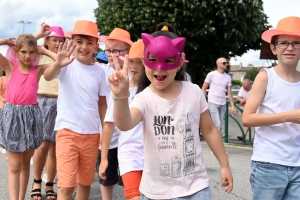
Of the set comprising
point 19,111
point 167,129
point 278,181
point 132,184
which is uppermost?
point 167,129

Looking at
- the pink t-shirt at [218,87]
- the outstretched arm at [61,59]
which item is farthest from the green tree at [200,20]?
the outstretched arm at [61,59]

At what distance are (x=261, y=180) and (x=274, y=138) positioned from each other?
310 mm

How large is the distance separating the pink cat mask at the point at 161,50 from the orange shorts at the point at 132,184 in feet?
3.69

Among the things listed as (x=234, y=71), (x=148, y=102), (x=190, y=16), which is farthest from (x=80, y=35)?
(x=234, y=71)

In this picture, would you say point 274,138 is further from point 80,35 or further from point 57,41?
point 57,41

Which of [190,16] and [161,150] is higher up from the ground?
[190,16]

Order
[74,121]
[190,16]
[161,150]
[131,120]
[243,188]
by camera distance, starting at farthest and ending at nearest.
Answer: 1. [190,16]
2. [243,188]
3. [74,121]
4. [161,150]
5. [131,120]

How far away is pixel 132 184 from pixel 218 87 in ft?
20.8

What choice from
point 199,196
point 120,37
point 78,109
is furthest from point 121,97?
point 120,37

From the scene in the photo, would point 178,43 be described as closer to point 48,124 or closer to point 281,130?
point 281,130

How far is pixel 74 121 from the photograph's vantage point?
4.05 m

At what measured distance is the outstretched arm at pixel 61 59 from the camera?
12.6 ft

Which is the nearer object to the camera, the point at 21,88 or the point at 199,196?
the point at 199,196

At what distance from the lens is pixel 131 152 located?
11.4 ft
